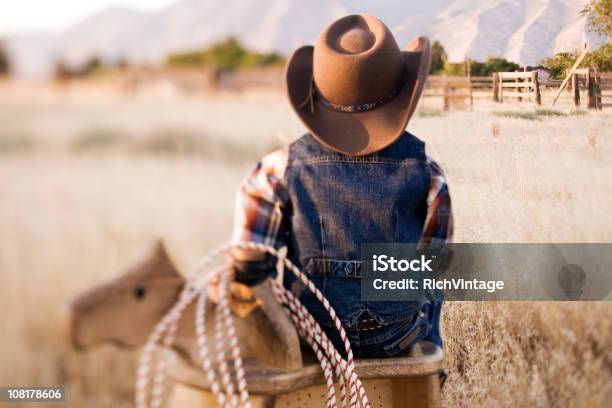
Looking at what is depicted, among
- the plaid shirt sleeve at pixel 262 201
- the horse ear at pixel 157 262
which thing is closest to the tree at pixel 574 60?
the plaid shirt sleeve at pixel 262 201

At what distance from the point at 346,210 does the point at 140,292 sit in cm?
56

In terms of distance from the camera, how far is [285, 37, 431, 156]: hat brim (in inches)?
61.7

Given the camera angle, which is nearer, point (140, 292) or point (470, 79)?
point (140, 292)

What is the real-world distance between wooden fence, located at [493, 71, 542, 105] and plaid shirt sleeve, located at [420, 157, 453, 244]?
11.1 inches

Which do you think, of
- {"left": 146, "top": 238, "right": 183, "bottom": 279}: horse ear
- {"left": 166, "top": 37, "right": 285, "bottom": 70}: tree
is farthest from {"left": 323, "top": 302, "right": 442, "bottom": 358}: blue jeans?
{"left": 166, "top": 37, "right": 285, "bottom": 70}: tree

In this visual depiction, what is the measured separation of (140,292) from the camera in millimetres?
1150

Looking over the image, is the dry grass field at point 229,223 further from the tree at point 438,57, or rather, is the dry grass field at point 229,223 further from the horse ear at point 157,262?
the horse ear at point 157,262

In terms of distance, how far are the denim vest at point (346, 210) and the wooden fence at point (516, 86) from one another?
311 mm

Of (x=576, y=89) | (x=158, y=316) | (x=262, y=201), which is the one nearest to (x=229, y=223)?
(x=262, y=201)

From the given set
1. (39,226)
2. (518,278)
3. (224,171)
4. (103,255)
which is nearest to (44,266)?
(103,255)

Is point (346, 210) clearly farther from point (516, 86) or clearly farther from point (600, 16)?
point (600, 16)

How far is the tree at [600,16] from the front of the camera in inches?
65.5

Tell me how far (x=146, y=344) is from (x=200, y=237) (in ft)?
11.4

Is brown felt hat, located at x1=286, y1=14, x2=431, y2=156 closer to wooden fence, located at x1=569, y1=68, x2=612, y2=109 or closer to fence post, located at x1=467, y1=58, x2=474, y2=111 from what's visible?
fence post, located at x1=467, y1=58, x2=474, y2=111
